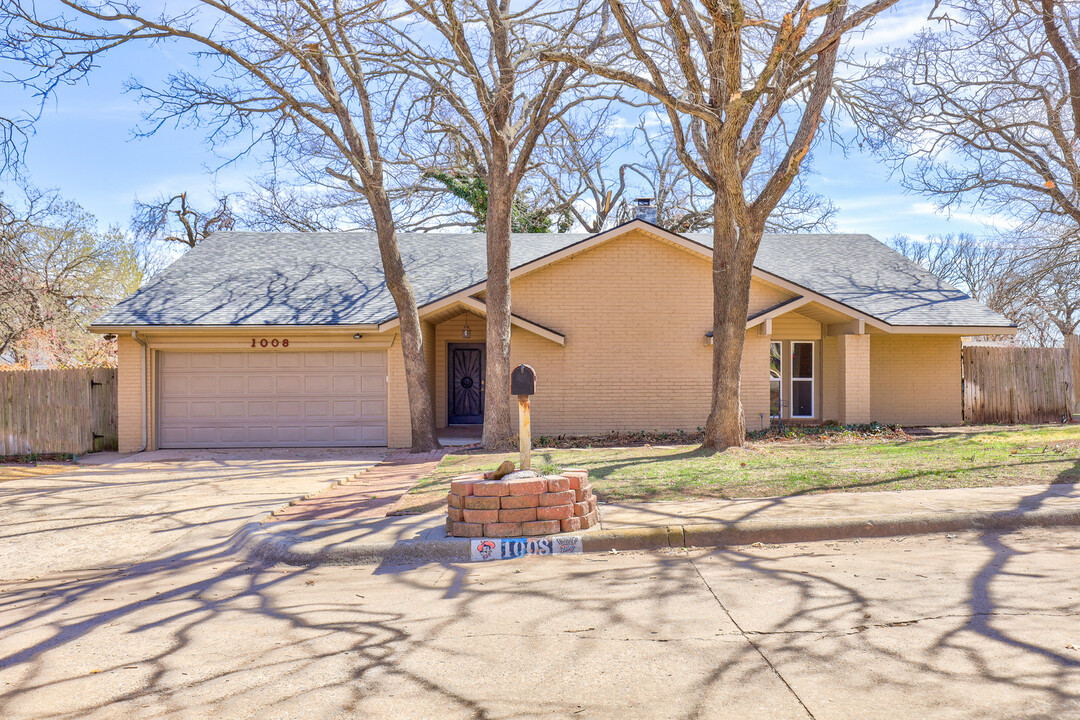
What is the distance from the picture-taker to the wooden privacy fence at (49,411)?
52.9ft

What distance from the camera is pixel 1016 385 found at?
18.9 meters

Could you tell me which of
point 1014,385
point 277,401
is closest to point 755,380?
A: point 1014,385

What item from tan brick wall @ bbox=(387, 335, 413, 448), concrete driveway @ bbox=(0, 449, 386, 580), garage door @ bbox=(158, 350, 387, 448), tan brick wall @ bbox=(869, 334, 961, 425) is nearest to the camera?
concrete driveway @ bbox=(0, 449, 386, 580)

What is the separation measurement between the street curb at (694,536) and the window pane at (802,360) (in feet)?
39.9

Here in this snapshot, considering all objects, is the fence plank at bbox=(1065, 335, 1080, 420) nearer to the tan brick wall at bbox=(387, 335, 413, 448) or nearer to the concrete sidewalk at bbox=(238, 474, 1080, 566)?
the concrete sidewalk at bbox=(238, 474, 1080, 566)

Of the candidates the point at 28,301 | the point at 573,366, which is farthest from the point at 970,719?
the point at 28,301

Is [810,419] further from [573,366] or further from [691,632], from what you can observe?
[691,632]

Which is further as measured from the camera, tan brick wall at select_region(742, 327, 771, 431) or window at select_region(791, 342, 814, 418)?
window at select_region(791, 342, 814, 418)

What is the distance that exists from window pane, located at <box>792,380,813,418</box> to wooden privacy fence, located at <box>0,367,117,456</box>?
→ 1647cm

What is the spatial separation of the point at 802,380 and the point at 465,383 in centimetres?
876

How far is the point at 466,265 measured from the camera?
788 inches

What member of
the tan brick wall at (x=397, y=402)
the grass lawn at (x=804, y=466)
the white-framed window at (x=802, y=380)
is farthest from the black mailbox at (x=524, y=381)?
the white-framed window at (x=802, y=380)

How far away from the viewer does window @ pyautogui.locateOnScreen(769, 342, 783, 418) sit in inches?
734

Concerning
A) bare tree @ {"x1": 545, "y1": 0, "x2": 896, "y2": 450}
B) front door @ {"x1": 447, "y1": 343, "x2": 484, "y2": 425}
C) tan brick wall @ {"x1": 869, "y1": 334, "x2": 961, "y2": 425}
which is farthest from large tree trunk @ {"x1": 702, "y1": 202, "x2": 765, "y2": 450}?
front door @ {"x1": 447, "y1": 343, "x2": 484, "y2": 425}
